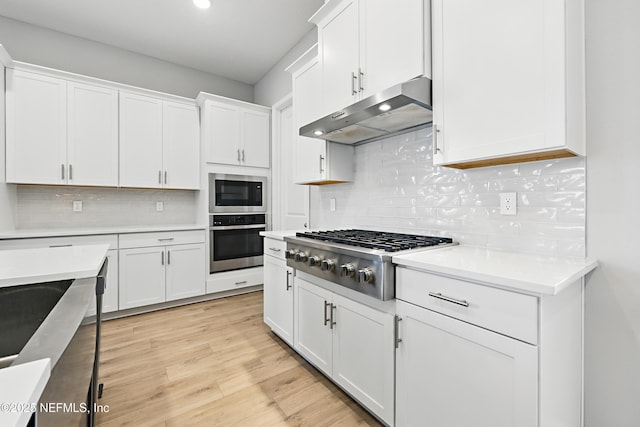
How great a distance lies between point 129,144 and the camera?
3205mm

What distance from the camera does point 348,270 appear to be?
1.55 meters

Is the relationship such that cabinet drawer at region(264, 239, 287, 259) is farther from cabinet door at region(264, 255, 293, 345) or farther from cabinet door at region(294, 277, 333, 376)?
cabinet door at region(294, 277, 333, 376)

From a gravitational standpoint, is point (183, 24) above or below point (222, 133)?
above

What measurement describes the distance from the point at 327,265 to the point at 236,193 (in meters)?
2.34

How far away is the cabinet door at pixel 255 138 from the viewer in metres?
3.74

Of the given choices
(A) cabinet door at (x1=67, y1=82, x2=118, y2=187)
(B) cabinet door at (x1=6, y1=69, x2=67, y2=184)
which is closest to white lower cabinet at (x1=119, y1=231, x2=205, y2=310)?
(A) cabinet door at (x1=67, y1=82, x2=118, y2=187)

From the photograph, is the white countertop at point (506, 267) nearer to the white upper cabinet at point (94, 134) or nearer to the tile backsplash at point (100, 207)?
the white upper cabinet at point (94, 134)

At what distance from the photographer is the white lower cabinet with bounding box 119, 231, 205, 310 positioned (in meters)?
3.01

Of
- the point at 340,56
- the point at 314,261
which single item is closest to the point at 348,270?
the point at 314,261

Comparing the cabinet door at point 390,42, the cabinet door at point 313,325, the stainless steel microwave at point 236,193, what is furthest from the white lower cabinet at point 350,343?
the stainless steel microwave at point 236,193

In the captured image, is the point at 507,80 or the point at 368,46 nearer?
the point at 507,80

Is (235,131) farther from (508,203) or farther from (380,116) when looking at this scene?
(508,203)

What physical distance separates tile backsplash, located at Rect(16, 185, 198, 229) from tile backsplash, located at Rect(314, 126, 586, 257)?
2296 millimetres

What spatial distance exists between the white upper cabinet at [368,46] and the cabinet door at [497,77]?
0.10 m
